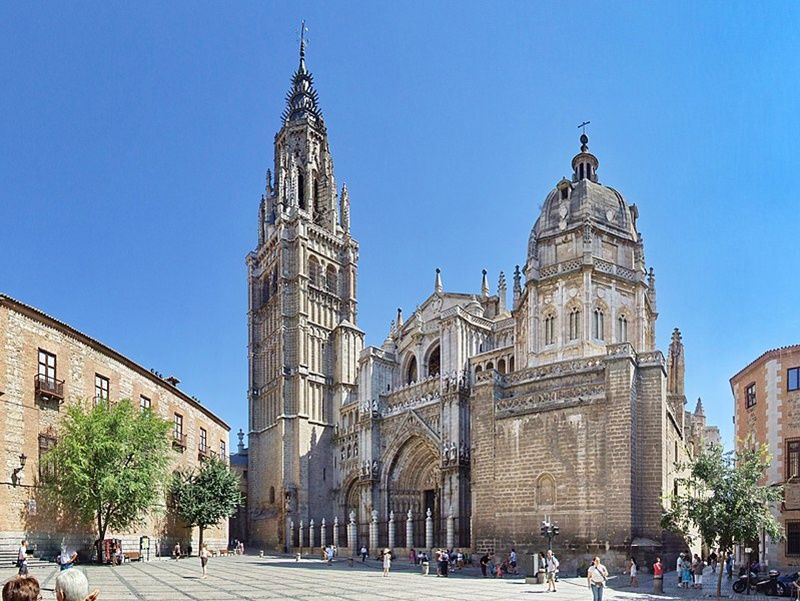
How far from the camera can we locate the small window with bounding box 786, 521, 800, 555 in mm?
27281

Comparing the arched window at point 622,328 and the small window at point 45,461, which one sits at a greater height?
the arched window at point 622,328

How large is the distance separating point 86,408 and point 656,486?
23259 millimetres

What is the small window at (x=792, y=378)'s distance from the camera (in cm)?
2848

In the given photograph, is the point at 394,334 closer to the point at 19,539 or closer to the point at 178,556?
the point at 178,556

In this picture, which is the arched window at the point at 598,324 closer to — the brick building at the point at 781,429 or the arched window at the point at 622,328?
the arched window at the point at 622,328

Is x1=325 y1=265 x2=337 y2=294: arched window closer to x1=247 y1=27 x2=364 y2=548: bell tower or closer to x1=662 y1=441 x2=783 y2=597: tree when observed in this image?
x1=247 y1=27 x2=364 y2=548: bell tower

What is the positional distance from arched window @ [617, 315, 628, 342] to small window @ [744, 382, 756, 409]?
22.2 feet

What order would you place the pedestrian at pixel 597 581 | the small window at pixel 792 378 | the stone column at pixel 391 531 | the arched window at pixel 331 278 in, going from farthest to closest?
1. the arched window at pixel 331 278
2. the stone column at pixel 391 531
3. the small window at pixel 792 378
4. the pedestrian at pixel 597 581

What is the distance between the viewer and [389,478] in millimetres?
48375

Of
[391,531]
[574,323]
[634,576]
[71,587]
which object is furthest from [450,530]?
[71,587]

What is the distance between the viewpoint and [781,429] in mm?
28484

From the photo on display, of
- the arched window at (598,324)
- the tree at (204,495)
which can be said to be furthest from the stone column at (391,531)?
the arched window at (598,324)

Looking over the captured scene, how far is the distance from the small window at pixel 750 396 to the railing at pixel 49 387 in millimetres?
27926

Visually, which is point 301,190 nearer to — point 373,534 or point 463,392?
point 463,392
